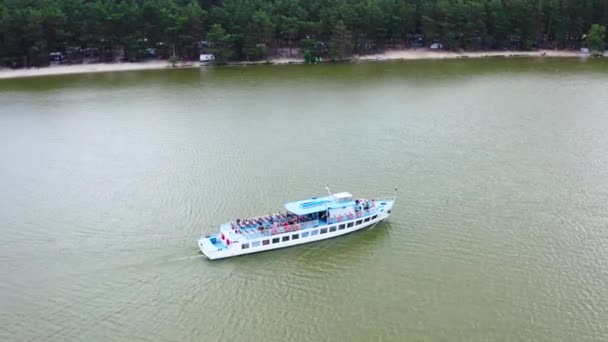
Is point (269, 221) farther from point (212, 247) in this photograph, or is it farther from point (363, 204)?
point (363, 204)

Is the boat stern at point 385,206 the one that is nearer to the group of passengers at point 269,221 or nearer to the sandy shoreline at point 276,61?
the group of passengers at point 269,221

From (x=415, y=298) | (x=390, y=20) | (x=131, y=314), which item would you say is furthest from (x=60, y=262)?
(x=390, y=20)

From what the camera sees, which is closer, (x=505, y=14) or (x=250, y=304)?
(x=250, y=304)

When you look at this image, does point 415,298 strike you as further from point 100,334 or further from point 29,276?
point 29,276

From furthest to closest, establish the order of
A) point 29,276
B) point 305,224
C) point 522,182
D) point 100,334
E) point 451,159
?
point 451,159 < point 522,182 < point 305,224 < point 29,276 < point 100,334

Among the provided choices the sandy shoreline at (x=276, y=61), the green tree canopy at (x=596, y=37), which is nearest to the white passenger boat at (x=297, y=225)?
the sandy shoreline at (x=276, y=61)

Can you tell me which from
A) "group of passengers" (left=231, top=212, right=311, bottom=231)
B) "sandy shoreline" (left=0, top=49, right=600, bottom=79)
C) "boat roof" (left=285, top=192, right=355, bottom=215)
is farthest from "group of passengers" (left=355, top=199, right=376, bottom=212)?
"sandy shoreline" (left=0, top=49, right=600, bottom=79)

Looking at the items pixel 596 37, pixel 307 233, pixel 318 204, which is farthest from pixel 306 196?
pixel 596 37
